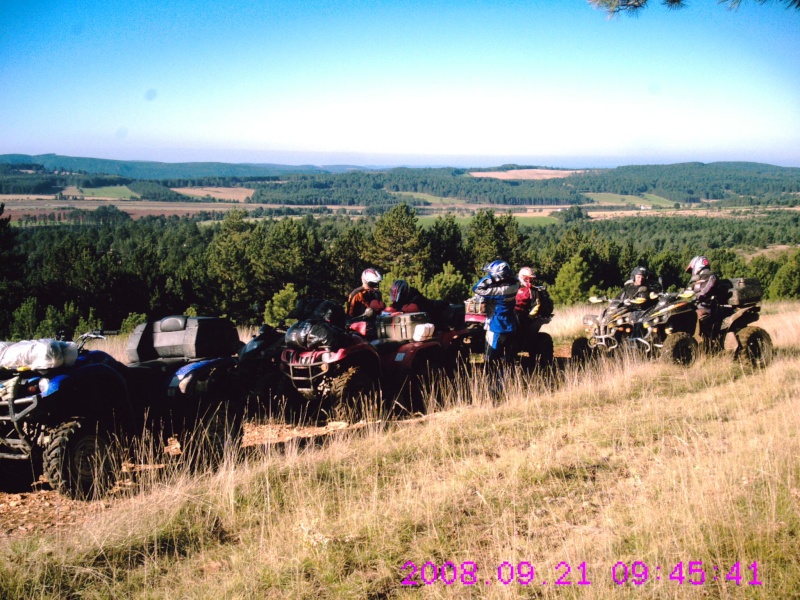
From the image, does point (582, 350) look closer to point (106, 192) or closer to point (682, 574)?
point (682, 574)

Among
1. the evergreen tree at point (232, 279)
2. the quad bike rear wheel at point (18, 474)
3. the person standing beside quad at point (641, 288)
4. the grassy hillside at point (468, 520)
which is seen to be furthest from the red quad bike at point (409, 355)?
the evergreen tree at point (232, 279)

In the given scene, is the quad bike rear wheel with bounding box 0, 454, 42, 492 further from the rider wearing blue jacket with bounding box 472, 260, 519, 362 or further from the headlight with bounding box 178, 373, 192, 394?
the rider wearing blue jacket with bounding box 472, 260, 519, 362

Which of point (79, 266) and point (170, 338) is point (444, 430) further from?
point (79, 266)

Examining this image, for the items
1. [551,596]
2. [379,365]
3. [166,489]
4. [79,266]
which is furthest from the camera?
[79,266]

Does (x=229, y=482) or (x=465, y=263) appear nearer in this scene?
(x=229, y=482)

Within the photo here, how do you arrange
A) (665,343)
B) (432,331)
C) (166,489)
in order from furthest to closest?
(665,343) → (432,331) → (166,489)

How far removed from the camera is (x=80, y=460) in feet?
17.0

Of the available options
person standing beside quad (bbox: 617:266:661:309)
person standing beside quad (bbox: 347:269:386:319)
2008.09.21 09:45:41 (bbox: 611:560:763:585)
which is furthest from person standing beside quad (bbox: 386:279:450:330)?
2008.09.21 09:45:41 (bbox: 611:560:763:585)

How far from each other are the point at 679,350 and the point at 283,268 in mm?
60653

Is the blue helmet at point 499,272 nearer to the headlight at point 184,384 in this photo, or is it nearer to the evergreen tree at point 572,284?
the headlight at point 184,384

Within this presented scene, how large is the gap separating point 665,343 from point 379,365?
4826 millimetres

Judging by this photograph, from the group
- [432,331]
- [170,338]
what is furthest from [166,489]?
[432,331]

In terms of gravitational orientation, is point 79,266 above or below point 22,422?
below

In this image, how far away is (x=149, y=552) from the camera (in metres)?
4.30
